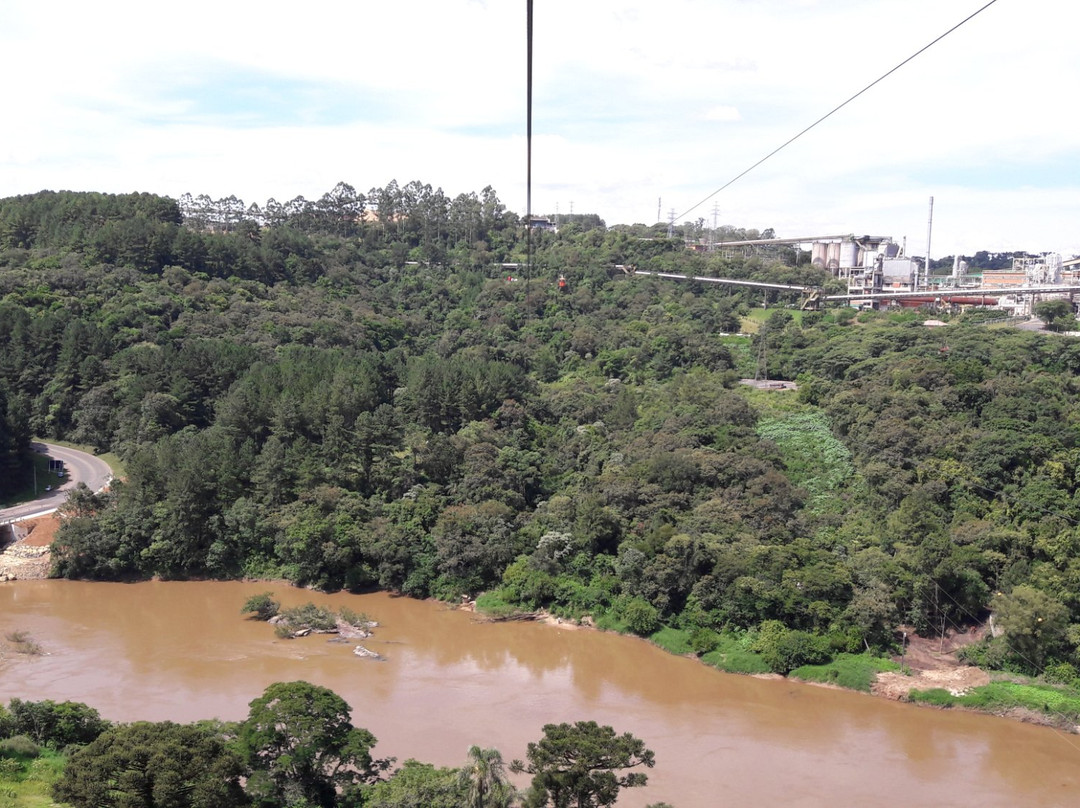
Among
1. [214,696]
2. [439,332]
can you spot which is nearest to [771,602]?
[214,696]

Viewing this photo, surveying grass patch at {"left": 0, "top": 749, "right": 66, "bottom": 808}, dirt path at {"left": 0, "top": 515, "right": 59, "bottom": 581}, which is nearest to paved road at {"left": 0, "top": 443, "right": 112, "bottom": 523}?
dirt path at {"left": 0, "top": 515, "right": 59, "bottom": 581}

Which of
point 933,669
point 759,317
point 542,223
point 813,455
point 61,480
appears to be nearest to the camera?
point 933,669

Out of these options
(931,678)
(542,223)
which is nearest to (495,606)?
(931,678)

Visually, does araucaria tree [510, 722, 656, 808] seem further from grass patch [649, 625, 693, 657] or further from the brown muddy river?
grass patch [649, 625, 693, 657]

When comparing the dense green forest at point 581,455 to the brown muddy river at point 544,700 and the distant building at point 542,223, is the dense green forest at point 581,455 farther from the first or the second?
the distant building at point 542,223

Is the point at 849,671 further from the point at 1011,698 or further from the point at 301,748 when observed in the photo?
the point at 301,748

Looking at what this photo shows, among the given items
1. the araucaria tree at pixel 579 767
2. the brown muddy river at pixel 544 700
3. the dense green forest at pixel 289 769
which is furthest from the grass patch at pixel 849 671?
the araucaria tree at pixel 579 767

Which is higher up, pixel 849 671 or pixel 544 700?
pixel 849 671
